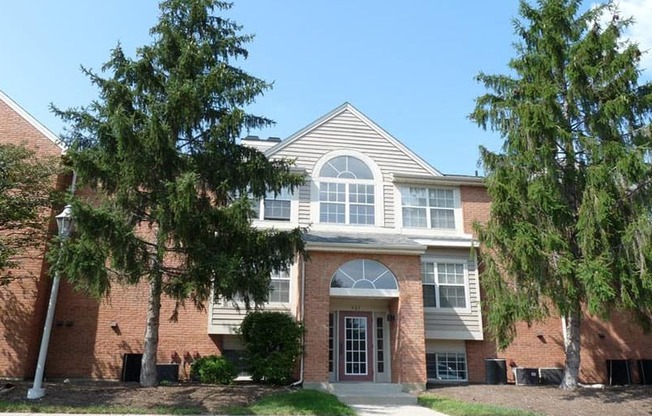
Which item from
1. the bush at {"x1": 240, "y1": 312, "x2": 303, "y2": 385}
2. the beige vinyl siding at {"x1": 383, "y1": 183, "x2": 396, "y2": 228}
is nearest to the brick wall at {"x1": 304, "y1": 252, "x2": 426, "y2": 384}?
the bush at {"x1": 240, "y1": 312, "x2": 303, "y2": 385}

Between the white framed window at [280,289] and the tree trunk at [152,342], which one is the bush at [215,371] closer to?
the tree trunk at [152,342]

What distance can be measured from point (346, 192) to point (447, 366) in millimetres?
6710

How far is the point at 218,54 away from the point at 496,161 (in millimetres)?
8023

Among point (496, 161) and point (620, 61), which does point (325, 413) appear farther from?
point (620, 61)

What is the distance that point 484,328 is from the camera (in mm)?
16359

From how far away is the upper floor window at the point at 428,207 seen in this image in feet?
57.3

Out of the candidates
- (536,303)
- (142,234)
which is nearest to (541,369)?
(536,303)

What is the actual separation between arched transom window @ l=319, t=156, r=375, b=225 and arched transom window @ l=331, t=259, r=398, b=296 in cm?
268

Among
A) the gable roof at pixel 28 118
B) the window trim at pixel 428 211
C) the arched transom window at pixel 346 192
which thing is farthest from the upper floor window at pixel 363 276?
the gable roof at pixel 28 118

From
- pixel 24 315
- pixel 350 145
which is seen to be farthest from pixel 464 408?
pixel 24 315

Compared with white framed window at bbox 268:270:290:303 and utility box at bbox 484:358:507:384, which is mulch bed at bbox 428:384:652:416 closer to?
utility box at bbox 484:358:507:384

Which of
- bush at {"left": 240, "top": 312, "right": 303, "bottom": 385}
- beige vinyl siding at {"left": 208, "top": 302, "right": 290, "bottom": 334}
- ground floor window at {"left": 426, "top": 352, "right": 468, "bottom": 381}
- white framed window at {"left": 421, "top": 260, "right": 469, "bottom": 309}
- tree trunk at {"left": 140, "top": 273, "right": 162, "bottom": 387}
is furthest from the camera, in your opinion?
white framed window at {"left": 421, "top": 260, "right": 469, "bottom": 309}

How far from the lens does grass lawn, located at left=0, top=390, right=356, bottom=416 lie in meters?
9.30

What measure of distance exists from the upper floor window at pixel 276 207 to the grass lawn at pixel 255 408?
6887 mm
